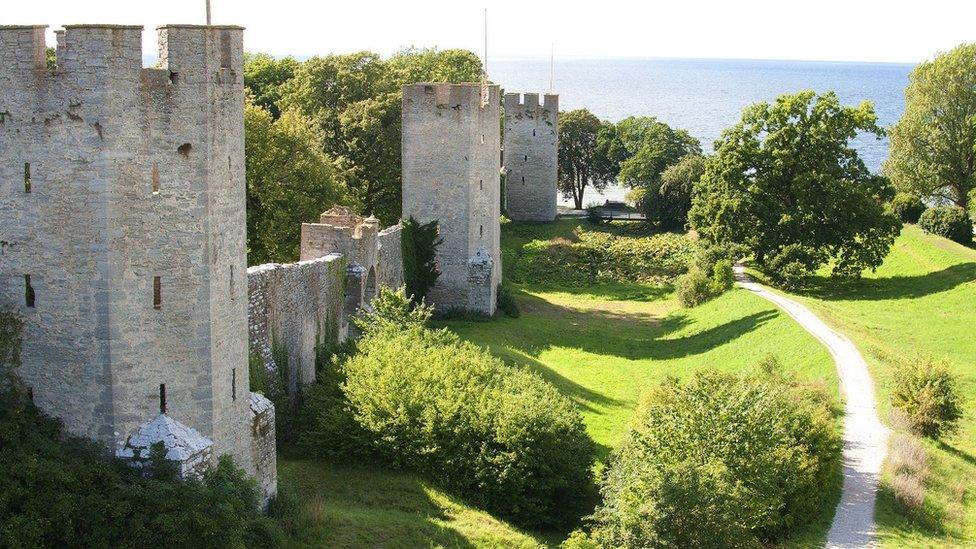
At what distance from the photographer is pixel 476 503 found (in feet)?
65.5

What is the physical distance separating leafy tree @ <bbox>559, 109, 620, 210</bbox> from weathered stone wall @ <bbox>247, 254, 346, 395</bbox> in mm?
45835

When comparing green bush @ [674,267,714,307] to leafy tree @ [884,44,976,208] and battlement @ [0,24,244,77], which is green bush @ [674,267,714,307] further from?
battlement @ [0,24,244,77]

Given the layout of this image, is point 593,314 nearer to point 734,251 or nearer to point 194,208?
point 734,251

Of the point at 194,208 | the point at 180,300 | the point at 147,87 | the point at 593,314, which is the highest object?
the point at 147,87

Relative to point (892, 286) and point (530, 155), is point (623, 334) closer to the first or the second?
point (892, 286)

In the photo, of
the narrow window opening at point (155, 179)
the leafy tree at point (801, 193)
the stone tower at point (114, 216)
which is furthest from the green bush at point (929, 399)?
the narrow window opening at point (155, 179)

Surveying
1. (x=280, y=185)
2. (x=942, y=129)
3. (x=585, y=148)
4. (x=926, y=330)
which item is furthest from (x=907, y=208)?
(x=280, y=185)

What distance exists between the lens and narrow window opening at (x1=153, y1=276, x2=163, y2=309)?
1439 cm

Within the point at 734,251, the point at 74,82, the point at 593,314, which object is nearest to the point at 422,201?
the point at 593,314

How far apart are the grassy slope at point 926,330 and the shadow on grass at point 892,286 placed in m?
0.04

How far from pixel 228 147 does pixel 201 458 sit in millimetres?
4178

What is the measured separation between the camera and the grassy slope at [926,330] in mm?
20328

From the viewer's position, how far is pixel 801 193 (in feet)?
134

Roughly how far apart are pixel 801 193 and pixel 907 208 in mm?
11693
